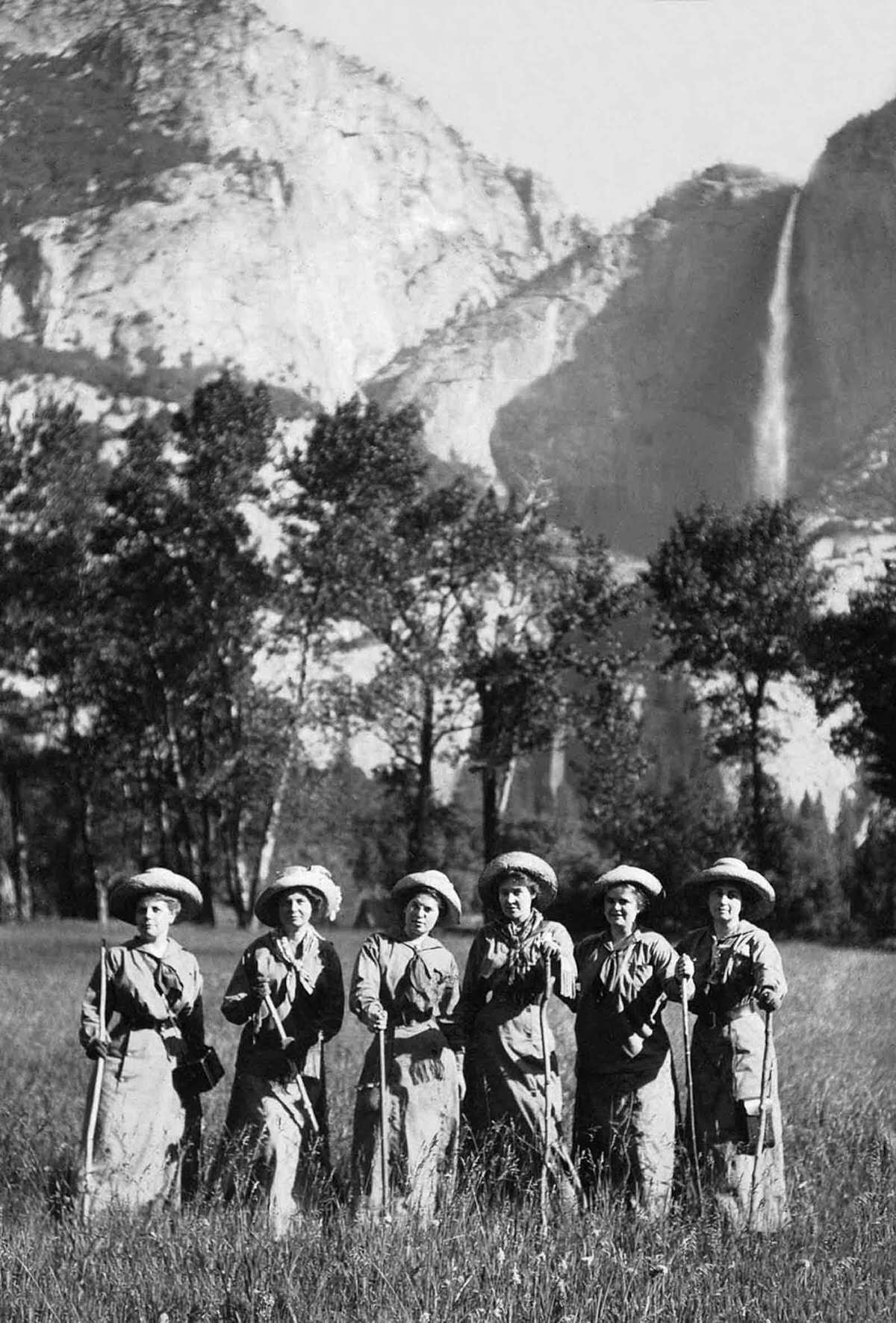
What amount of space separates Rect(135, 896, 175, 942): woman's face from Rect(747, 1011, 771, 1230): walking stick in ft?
12.6

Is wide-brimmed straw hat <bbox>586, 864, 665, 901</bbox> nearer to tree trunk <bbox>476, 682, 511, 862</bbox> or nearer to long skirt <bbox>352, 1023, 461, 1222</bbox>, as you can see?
long skirt <bbox>352, 1023, 461, 1222</bbox>

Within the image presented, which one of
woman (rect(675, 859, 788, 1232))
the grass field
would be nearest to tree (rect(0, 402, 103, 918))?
the grass field

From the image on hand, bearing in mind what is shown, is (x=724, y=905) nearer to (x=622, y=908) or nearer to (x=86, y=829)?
(x=622, y=908)

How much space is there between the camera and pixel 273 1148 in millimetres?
9344

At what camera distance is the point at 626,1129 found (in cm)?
939

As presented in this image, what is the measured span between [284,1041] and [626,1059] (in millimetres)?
2156

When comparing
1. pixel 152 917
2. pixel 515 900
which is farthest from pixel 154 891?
pixel 515 900

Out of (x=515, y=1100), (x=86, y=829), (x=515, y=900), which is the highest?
(x=86, y=829)

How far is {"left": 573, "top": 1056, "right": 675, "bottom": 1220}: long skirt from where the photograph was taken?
9320mm

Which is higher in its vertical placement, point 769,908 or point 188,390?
point 188,390

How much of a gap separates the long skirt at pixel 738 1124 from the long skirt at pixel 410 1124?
1.58 meters

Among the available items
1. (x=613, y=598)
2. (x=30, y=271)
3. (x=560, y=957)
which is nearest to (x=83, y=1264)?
(x=560, y=957)

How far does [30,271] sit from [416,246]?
50436 mm

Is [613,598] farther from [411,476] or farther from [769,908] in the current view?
[769,908]
